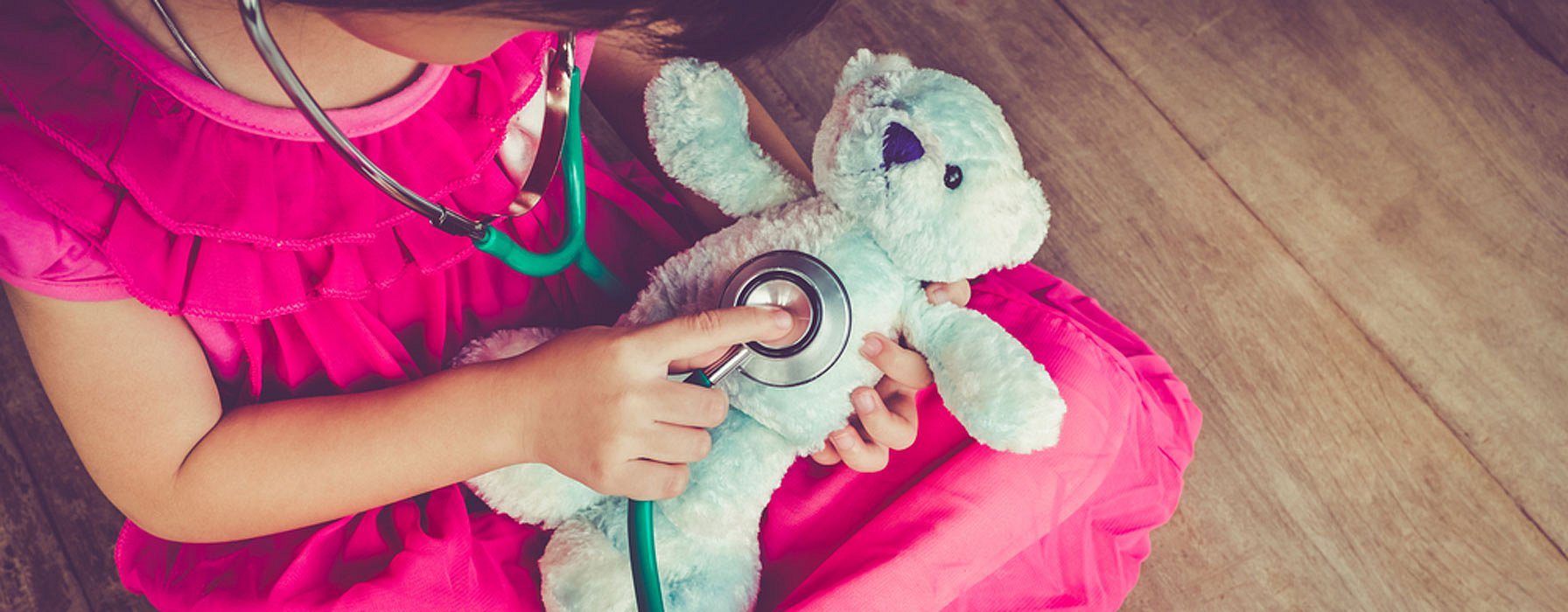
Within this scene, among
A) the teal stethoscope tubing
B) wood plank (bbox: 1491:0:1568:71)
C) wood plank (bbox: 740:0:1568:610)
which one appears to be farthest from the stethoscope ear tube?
wood plank (bbox: 1491:0:1568:71)

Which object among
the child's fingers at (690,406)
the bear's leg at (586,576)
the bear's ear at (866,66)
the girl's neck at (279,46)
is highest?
the bear's ear at (866,66)

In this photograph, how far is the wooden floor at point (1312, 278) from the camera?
0.76 meters

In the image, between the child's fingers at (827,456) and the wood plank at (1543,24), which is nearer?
the child's fingers at (827,456)

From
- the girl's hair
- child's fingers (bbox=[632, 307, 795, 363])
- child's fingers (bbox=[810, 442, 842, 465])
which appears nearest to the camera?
the girl's hair

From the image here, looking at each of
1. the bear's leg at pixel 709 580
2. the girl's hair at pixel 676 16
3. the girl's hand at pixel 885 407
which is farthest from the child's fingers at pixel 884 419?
the girl's hair at pixel 676 16

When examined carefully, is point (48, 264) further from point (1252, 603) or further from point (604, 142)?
point (1252, 603)

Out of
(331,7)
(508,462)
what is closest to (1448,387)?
(508,462)

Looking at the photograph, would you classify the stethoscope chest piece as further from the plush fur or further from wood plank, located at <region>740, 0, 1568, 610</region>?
wood plank, located at <region>740, 0, 1568, 610</region>

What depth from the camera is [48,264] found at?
1.43ft

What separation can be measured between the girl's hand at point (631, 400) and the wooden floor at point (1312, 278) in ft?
1.51

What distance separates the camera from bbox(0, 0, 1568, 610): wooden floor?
2.50 ft

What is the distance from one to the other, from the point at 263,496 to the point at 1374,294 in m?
0.89

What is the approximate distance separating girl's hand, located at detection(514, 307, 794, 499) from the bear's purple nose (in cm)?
10

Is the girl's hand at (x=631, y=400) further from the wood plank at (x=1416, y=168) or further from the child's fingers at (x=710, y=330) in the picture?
the wood plank at (x=1416, y=168)
